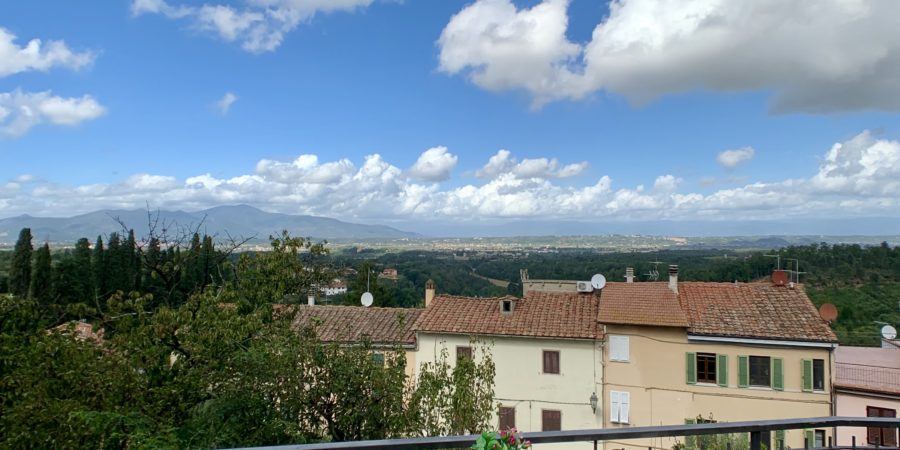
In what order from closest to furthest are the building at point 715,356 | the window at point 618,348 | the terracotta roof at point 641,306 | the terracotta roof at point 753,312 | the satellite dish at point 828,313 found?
1. the building at point 715,356
2. the terracotta roof at point 753,312
3. the satellite dish at point 828,313
4. the terracotta roof at point 641,306
5. the window at point 618,348

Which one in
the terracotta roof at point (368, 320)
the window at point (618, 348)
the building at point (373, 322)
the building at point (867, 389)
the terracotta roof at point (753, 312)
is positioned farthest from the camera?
the terracotta roof at point (368, 320)

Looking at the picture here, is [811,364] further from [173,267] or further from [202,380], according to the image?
[173,267]

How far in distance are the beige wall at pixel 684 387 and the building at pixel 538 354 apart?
0.94m

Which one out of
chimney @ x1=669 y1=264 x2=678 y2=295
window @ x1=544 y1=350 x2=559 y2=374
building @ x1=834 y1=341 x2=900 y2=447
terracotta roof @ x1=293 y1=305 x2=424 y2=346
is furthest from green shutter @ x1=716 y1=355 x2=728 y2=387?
terracotta roof @ x1=293 y1=305 x2=424 y2=346

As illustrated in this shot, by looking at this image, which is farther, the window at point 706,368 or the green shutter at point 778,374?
the window at point 706,368

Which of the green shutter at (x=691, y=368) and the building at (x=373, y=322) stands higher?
the building at (x=373, y=322)

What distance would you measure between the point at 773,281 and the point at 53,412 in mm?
24581

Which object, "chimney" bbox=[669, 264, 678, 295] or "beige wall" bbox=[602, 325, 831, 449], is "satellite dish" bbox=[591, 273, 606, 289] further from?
"beige wall" bbox=[602, 325, 831, 449]

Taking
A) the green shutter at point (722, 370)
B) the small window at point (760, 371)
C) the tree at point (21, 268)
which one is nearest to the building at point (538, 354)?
the green shutter at point (722, 370)

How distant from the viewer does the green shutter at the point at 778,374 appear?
18297 millimetres

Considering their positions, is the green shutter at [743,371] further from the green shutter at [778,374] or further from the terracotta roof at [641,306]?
the terracotta roof at [641,306]

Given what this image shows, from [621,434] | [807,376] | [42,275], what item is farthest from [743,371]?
[42,275]

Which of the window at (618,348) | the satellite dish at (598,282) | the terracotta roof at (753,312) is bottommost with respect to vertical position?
the window at (618,348)

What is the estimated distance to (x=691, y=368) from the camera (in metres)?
19.4
